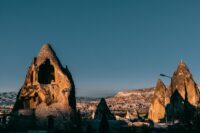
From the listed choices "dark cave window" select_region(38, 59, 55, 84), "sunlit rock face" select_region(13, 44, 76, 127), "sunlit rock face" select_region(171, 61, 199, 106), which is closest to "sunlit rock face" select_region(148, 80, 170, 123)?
"sunlit rock face" select_region(171, 61, 199, 106)

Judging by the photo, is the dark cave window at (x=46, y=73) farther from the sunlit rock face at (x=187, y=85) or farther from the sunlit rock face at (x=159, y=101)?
the sunlit rock face at (x=159, y=101)

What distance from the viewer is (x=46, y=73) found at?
7219cm

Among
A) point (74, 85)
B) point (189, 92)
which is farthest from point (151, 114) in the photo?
point (74, 85)

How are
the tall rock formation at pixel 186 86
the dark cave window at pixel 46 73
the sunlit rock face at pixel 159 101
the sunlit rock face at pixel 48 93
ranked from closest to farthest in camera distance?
the sunlit rock face at pixel 48 93 → the dark cave window at pixel 46 73 → the tall rock formation at pixel 186 86 → the sunlit rock face at pixel 159 101

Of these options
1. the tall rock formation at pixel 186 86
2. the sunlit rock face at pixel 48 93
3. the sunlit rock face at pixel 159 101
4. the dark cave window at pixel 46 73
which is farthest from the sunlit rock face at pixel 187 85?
the sunlit rock face at pixel 48 93

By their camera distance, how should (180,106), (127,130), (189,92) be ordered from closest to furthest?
(127,130) < (180,106) < (189,92)

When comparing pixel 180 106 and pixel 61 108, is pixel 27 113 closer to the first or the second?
pixel 61 108

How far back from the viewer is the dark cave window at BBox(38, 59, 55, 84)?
70875mm

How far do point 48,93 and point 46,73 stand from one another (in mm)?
5121

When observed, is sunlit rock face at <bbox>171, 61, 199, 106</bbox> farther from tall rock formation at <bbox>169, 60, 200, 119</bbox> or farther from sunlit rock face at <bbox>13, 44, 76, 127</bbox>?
sunlit rock face at <bbox>13, 44, 76, 127</bbox>

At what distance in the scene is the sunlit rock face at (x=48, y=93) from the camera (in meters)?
67.1

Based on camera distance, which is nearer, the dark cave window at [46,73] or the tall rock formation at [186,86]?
the dark cave window at [46,73]

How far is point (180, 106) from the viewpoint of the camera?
92.4m

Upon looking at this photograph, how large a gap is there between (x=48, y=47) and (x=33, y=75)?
5091 mm
